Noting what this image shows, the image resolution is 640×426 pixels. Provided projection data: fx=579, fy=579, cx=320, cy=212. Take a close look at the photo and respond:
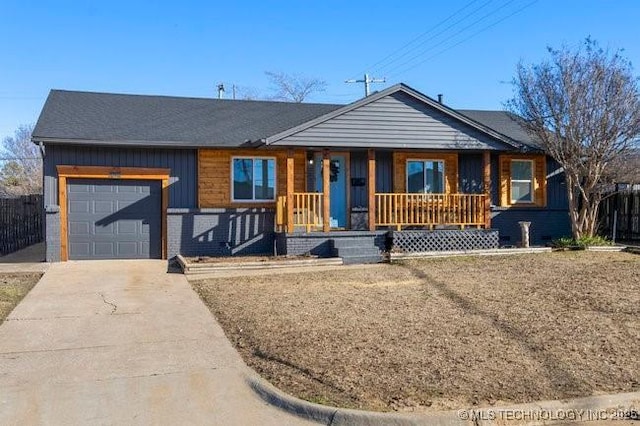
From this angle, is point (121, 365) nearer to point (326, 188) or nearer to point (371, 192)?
point (326, 188)

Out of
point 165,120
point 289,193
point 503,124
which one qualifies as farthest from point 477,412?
point 503,124

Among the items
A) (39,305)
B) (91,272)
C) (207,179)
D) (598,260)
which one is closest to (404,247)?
(598,260)

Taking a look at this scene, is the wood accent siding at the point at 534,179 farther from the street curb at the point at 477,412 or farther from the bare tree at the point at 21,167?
the bare tree at the point at 21,167

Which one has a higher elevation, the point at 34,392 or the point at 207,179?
the point at 207,179

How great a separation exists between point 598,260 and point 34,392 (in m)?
11.7

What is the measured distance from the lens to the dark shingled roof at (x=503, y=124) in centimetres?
1722

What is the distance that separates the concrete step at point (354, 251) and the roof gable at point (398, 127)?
8.52 feet

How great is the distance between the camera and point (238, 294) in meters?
9.38

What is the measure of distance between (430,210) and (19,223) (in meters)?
12.5

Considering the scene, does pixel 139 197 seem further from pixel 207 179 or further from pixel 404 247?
pixel 404 247

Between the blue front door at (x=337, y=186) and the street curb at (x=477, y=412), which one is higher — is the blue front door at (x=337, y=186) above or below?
above

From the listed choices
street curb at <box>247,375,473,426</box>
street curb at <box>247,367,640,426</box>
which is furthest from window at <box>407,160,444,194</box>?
street curb at <box>247,375,473,426</box>

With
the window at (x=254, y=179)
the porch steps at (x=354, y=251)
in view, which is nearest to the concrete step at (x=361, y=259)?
the porch steps at (x=354, y=251)

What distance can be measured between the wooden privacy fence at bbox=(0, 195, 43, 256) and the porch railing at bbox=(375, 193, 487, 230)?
1030cm
